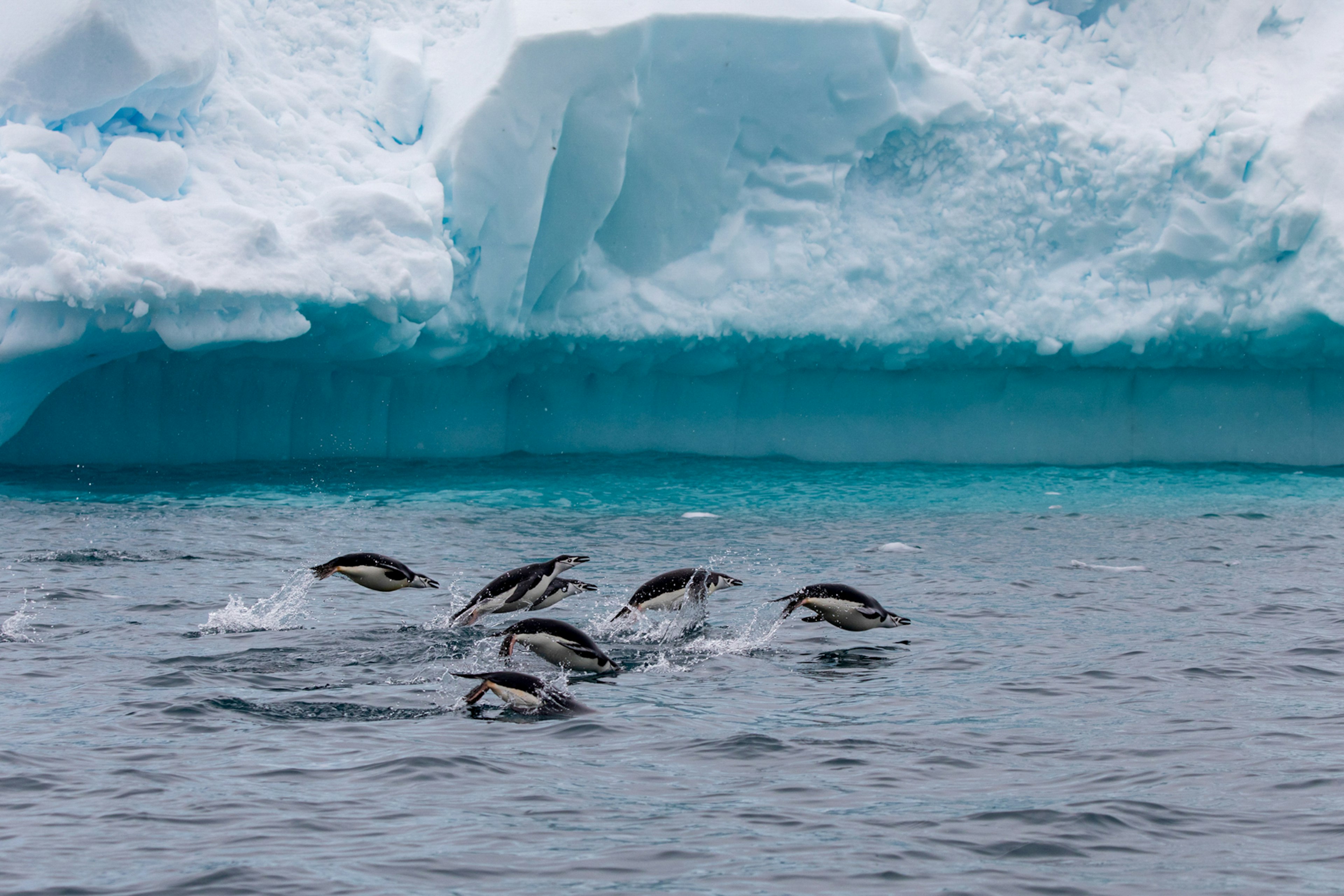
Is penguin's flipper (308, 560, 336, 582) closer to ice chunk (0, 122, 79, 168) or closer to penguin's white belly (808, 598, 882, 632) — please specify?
penguin's white belly (808, 598, 882, 632)

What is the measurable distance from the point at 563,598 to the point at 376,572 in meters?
0.96

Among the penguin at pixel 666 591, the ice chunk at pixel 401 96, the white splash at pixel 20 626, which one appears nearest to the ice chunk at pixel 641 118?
the ice chunk at pixel 401 96

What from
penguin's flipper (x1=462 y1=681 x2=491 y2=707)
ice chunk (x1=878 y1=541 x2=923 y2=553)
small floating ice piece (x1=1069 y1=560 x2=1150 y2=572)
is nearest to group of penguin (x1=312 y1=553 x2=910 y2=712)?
penguin's flipper (x1=462 y1=681 x2=491 y2=707)

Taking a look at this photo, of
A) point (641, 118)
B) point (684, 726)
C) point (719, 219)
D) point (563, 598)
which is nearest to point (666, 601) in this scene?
point (563, 598)

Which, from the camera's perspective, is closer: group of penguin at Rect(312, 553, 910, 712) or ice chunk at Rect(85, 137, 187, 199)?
group of penguin at Rect(312, 553, 910, 712)

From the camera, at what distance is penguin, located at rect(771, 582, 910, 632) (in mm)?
6273

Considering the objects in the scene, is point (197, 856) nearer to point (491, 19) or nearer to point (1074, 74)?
point (491, 19)

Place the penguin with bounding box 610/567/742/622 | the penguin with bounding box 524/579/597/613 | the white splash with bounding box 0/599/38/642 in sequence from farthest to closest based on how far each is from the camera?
the penguin with bounding box 524/579/597/613, the penguin with bounding box 610/567/742/622, the white splash with bounding box 0/599/38/642

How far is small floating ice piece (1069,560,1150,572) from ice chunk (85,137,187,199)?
30.8 ft

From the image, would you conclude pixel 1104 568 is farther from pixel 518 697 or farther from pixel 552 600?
pixel 518 697

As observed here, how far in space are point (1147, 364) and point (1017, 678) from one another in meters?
12.1

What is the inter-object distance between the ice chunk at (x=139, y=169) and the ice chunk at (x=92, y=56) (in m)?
0.50

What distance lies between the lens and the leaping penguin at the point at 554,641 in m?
5.48

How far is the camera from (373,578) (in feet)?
21.8
